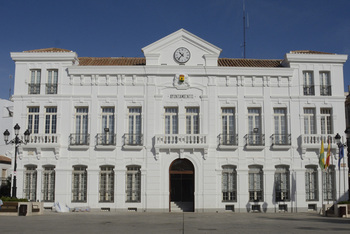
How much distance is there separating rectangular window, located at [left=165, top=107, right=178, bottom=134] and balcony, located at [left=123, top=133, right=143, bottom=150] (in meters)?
1.79

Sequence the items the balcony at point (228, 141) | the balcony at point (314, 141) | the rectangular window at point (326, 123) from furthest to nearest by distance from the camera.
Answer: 1. the rectangular window at point (326, 123)
2. the balcony at point (314, 141)
3. the balcony at point (228, 141)

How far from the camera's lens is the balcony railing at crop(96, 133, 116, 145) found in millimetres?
27375

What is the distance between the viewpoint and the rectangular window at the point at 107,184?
27188 millimetres

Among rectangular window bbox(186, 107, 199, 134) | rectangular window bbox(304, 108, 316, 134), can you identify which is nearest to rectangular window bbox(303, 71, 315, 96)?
rectangular window bbox(304, 108, 316, 134)

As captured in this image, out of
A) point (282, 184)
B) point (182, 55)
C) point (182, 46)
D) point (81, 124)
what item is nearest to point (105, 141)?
point (81, 124)

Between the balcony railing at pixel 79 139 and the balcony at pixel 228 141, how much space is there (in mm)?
Answer: 8451

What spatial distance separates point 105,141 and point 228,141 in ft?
25.7

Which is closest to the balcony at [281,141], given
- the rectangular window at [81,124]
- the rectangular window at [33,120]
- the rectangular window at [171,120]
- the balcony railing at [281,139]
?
the balcony railing at [281,139]

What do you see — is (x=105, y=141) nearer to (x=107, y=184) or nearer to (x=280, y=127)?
(x=107, y=184)

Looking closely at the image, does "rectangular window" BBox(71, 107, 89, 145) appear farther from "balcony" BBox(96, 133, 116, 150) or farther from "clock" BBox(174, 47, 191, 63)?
"clock" BBox(174, 47, 191, 63)

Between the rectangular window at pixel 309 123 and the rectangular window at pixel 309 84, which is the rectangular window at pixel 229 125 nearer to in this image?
the rectangular window at pixel 309 123

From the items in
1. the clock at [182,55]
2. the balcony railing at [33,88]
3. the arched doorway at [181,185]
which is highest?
the clock at [182,55]

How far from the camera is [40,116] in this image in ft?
91.4

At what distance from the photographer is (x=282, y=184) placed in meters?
27.5
